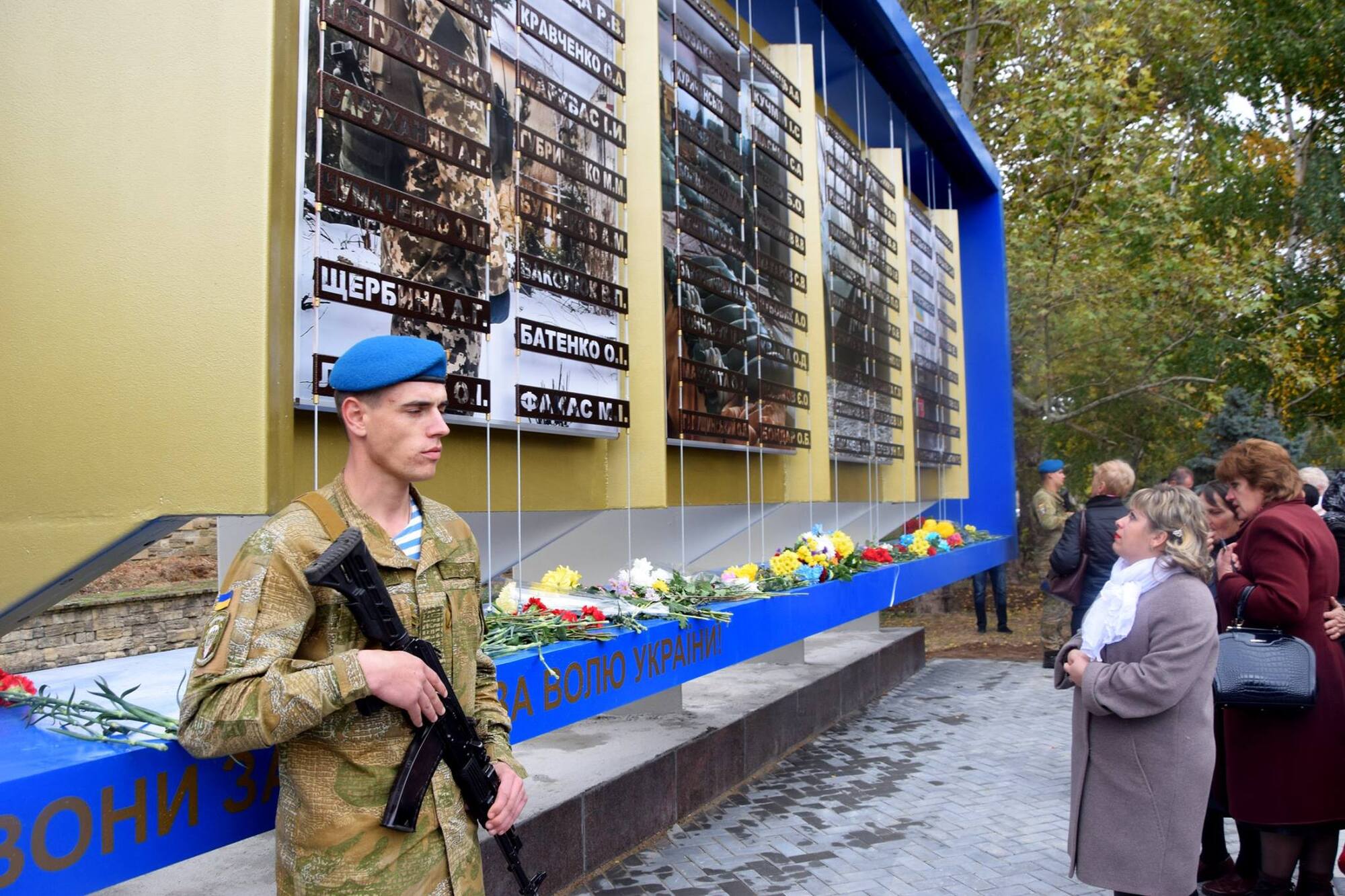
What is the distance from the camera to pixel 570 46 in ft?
14.9

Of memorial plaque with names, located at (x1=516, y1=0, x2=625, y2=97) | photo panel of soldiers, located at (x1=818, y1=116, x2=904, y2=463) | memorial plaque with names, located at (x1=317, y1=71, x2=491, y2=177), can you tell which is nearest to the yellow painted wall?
memorial plaque with names, located at (x1=317, y1=71, x2=491, y2=177)

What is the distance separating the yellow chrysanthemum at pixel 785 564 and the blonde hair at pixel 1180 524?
2.47 meters

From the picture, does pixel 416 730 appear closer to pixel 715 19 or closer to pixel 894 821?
pixel 894 821

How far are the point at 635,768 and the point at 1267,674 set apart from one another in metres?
2.67

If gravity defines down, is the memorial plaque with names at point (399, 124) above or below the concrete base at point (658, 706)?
above

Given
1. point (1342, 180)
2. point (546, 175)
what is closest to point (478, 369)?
point (546, 175)

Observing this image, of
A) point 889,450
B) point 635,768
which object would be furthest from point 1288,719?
point 889,450

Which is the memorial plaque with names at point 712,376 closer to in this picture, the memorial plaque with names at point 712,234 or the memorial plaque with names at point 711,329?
the memorial plaque with names at point 711,329

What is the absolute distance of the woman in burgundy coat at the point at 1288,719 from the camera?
4141mm

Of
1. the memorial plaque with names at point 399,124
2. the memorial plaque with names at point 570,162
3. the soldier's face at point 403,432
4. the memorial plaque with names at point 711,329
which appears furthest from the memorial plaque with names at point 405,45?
the memorial plaque with names at point 711,329

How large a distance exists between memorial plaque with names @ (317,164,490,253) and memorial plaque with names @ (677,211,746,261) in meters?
1.82

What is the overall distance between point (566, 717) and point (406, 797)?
1556 millimetres

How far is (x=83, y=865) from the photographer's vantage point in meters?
2.09

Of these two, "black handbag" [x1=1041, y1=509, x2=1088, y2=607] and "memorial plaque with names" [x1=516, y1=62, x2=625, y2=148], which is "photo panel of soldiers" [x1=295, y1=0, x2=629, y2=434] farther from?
"black handbag" [x1=1041, y1=509, x2=1088, y2=607]
